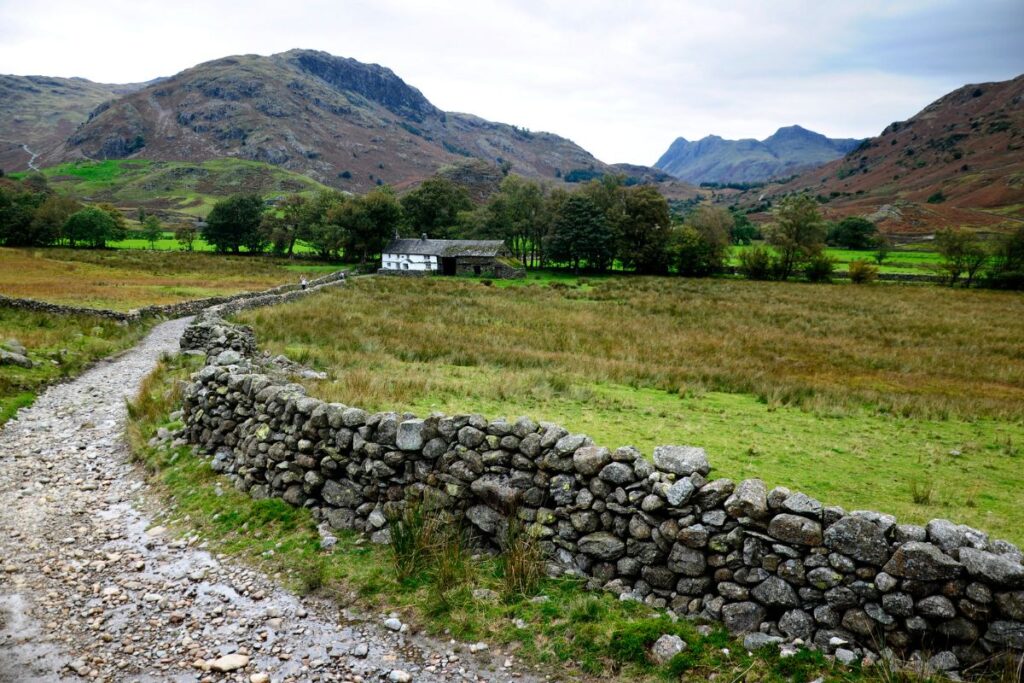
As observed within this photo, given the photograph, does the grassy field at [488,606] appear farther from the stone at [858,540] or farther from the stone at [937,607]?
the stone at [858,540]

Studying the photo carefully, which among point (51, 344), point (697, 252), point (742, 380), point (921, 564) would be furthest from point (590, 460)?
point (697, 252)

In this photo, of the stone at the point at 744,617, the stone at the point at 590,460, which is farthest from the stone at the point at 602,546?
the stone at the point at 744,617

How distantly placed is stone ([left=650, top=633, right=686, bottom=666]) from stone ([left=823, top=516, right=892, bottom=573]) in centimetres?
170

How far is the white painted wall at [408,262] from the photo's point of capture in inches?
3063

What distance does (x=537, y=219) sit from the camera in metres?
83.4

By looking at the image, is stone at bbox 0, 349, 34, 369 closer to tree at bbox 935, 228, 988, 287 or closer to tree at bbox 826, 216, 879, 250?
tree at bbox 935, 228, 988, 287

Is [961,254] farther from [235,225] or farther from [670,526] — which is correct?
[235,225]

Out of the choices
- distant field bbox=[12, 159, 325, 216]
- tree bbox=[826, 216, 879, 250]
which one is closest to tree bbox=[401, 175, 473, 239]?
tree bbox=[826, 216, 879, 250]

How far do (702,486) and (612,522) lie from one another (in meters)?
1.16

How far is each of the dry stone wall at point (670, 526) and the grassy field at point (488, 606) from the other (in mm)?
259

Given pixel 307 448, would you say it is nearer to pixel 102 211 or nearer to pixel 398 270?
pixel 398 270

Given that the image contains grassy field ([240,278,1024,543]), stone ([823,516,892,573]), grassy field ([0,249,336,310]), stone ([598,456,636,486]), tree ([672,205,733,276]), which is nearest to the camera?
stone ([823,516,892,573])

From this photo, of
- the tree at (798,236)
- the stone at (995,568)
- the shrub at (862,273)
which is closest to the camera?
the stone at (995,568)

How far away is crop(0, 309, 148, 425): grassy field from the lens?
14.9 metres
